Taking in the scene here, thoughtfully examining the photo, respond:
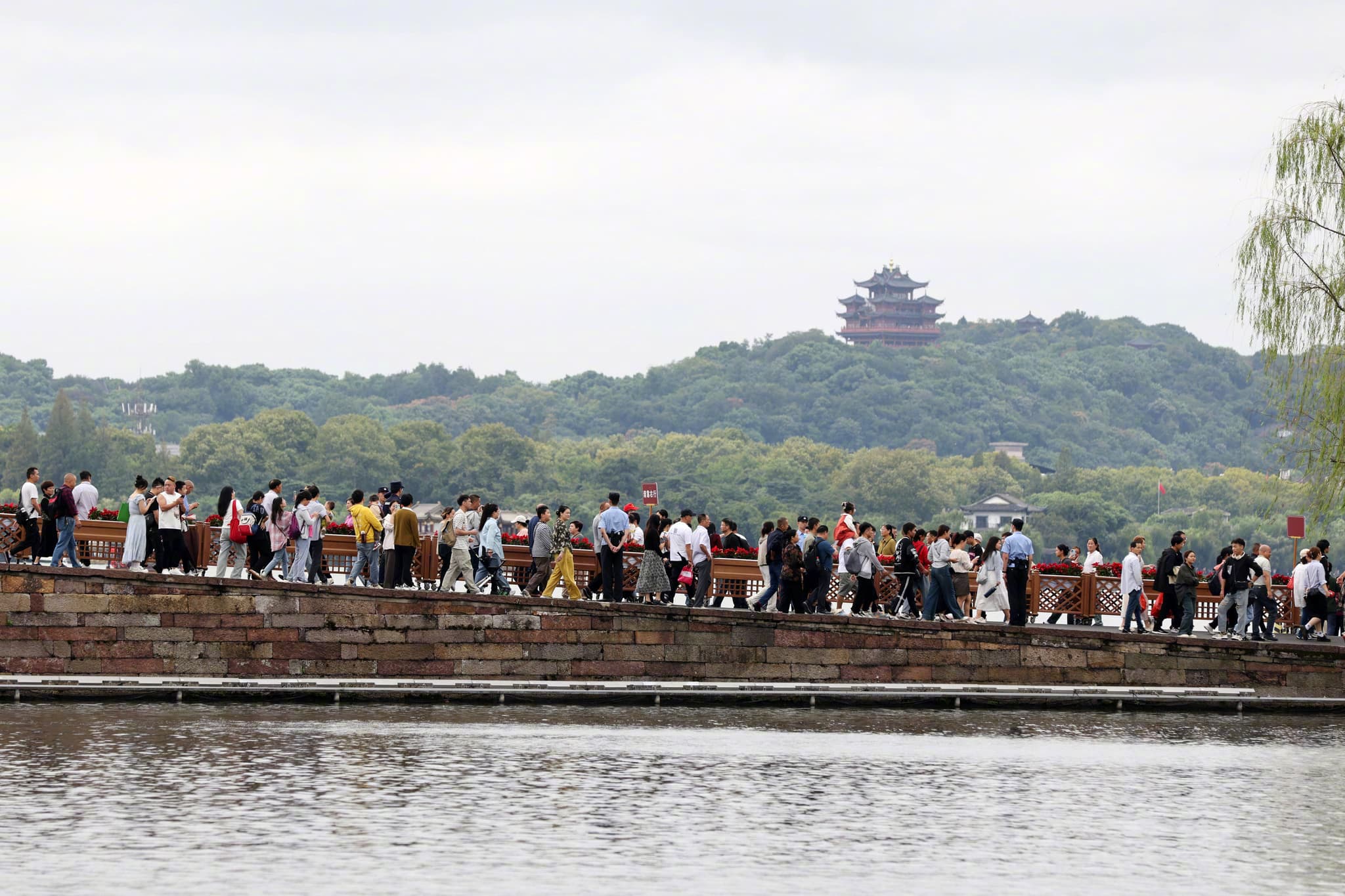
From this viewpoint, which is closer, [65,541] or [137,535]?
[65,541]

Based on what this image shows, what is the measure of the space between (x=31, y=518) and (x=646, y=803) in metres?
11.9

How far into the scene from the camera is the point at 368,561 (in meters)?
24.2

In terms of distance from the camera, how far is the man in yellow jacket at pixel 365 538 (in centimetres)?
2375

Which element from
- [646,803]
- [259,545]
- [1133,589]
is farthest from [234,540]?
[1133,589]

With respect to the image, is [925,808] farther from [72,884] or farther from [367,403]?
[367,403]

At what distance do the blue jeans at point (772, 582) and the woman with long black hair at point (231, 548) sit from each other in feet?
20.5

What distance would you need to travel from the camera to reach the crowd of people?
23.1m

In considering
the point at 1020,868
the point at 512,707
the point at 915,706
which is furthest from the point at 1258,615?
the point at 1020,868

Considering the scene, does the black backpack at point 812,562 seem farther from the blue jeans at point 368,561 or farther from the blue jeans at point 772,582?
the blue jeans at point 368,561

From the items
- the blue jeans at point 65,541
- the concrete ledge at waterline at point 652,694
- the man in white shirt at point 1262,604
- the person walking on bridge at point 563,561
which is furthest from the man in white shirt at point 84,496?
the man in white shirt at point 1262,604

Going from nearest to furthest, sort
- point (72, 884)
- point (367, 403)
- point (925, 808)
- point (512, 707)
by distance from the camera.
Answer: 1. point (72, 884)
2. point (925, 808)
3. point (512, 707)
4. point (367, 403)

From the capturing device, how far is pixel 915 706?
21.7 meters

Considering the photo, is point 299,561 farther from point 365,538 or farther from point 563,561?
point 563,561

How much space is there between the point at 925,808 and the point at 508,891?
14.5 feet
